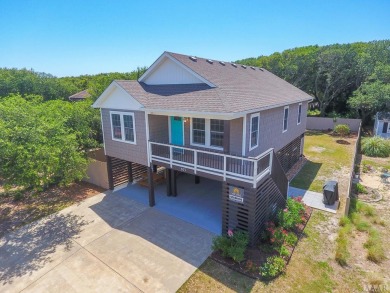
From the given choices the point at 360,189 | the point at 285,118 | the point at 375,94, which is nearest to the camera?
the point at 360,189

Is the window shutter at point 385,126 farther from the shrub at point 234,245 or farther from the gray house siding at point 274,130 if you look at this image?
the shrub at point 234,245

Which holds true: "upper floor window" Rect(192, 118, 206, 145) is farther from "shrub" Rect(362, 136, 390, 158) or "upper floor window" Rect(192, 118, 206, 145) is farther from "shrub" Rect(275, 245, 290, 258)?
"shrub" Rect(362, 136, 390, 158)

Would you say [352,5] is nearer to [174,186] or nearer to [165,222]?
[174,186]

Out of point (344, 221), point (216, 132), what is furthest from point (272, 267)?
point (216, 132)

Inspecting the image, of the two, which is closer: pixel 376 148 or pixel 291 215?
pixel 291 215

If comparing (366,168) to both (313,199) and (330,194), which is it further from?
(330,194)

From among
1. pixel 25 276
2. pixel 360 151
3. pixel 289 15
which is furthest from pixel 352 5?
pixel 25 276
